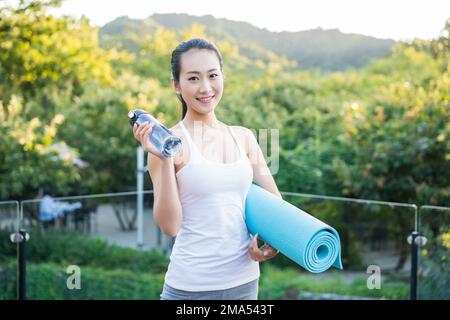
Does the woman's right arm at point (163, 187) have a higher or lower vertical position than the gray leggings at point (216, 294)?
higher

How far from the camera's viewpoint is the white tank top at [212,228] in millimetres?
1493

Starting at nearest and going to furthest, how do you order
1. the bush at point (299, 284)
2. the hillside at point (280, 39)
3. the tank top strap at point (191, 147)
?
the tank top strap at point (191, 147), the bush at point (299, 284), the hillside at point (280, 39)

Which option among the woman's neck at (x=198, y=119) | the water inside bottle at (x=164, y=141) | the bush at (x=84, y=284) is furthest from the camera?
the bush at (x=84, y=284)

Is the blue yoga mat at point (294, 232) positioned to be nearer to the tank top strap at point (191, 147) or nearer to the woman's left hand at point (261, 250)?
the woman's left hand at point (261, 250)

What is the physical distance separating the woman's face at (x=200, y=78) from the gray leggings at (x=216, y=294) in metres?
0.47

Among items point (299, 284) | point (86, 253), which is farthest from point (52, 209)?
point (299, 284)

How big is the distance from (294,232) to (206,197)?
0.24 m

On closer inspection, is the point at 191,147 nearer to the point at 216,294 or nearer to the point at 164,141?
the point at 164,141

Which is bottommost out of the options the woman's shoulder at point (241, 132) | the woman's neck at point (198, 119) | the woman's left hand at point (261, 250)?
the woman's left hand at point (261, 250)

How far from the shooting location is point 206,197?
4.96ft

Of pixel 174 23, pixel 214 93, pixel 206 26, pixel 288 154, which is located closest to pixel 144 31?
pixel 174 23

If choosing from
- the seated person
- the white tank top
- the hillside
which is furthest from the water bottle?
the hillside

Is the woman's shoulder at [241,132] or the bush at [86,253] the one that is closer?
the woman's shoulder at [241,132]

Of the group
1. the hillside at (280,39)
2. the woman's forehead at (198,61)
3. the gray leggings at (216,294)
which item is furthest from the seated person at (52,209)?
the hillside at (280,39)
